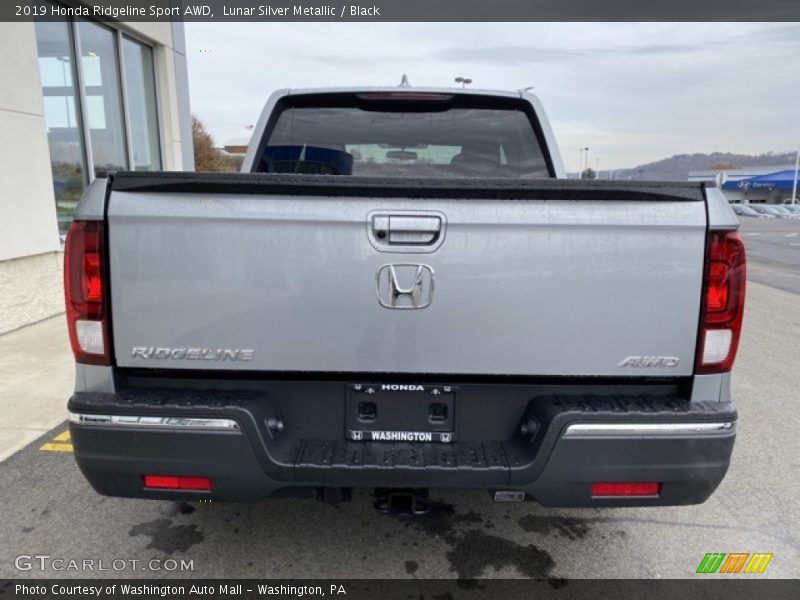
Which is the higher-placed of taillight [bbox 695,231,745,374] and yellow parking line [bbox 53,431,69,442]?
taillight [bbox 695,231,745,374]

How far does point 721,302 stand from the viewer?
203 centimetres

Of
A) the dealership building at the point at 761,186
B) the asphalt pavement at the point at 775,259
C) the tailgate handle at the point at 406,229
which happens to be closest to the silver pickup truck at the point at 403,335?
the tailgate handle at the point at 406,229

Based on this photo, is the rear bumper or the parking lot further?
the parking lot

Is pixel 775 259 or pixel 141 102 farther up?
pixel 141 102

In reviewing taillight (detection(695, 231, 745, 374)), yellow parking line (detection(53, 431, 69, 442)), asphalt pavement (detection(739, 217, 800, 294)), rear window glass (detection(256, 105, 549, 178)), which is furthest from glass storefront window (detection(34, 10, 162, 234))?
asphalt pavement (detection(739, 217, 800, 294))

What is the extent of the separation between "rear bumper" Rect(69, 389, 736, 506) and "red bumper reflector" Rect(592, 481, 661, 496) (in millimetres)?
26

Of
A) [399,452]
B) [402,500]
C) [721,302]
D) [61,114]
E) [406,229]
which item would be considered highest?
[61,114]

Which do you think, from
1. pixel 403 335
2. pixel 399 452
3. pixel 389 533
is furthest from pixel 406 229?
pixel 389 533

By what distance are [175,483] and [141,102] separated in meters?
9.27

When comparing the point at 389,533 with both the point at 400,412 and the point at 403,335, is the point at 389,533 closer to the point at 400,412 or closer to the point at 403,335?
the point at 400,412

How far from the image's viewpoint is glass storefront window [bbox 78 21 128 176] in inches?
312

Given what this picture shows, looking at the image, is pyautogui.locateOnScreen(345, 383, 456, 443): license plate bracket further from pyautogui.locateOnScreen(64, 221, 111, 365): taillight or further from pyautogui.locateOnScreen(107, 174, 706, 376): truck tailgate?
pyautogui.locateOnScreen(64, 221, 111, 365): taillight

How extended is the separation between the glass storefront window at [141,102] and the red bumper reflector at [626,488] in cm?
907

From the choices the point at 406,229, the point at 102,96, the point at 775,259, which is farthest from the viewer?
the point at 775,259
